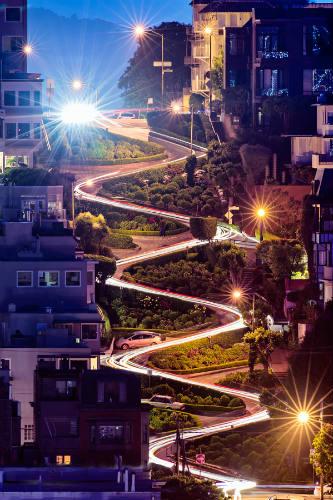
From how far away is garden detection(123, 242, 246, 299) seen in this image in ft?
351

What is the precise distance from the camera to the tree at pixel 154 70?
5546 inches

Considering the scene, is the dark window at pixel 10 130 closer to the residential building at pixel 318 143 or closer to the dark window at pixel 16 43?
the dark window at pixel 16 43

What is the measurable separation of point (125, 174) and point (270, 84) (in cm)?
823

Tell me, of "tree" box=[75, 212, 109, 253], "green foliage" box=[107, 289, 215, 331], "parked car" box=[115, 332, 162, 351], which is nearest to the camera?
"parked car" box=[115, 332, 162, 351]

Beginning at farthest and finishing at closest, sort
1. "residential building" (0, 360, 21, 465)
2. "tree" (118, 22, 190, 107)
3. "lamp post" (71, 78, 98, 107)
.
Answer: "lamp post" (71, 78, 98, 107) → "tree" (118, 22, 190, 107) → "residential building" (0, 360, 21, 465)

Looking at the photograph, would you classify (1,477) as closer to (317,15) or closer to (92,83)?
(317,15)

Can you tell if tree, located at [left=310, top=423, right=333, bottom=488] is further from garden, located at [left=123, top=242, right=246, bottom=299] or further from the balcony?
the balcony

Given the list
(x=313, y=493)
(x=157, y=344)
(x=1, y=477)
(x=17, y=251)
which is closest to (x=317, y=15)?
(x=157, y=344)

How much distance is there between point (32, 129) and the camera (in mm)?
121375

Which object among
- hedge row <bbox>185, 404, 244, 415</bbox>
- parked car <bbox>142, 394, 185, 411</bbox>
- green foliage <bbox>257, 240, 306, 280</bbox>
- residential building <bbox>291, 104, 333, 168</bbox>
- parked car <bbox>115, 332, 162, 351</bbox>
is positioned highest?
residential building <bbox>291, 104, 333, 168</bbox>

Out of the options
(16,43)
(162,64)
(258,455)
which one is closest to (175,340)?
(258,455)

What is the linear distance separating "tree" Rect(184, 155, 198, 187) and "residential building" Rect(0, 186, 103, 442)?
21535mm

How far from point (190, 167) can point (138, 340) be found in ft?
69.4

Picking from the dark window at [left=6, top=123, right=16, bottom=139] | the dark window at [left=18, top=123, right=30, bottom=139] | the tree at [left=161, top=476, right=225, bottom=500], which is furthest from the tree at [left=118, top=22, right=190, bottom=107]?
the tree at [left=161, top=476, right=225, bottom=500]
